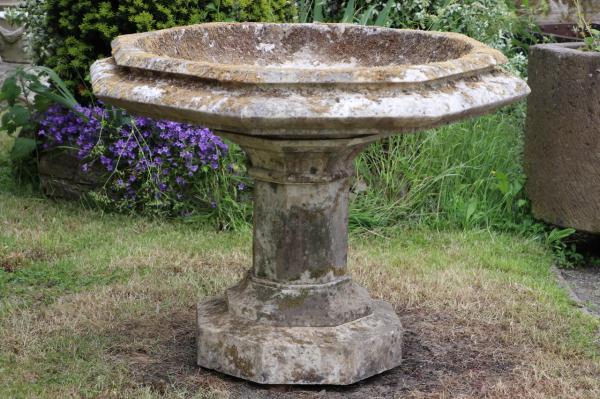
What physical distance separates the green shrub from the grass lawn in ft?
2.84

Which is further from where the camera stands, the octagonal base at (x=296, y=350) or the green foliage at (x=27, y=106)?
the green foliage at (x=27, y=106)

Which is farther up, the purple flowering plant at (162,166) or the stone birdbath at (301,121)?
the stone birdbath at (301,121)

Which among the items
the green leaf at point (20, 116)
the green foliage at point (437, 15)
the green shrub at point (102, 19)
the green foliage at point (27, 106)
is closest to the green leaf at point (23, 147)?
the green foliage at point (27, 106)

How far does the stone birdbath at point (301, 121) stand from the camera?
2.89m

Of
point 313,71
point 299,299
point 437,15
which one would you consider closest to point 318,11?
point 437,15

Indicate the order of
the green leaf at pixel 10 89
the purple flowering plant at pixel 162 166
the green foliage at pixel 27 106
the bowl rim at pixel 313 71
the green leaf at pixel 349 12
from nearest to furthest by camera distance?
the bowl rim at pixel 313 71, the purple flowering plant at pixel 162 166, the green foliage at pixel 27 106, the green leaf at pixel 10 89, the green leaf at pixel 349 12

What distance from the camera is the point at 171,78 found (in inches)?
123

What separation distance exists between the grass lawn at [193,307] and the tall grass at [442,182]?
0.16 m

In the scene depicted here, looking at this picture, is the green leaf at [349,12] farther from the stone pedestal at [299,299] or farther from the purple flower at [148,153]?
the stone pedestal at [299,299]

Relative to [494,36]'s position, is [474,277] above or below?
below

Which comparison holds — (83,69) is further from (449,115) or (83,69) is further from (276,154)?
(449,115)

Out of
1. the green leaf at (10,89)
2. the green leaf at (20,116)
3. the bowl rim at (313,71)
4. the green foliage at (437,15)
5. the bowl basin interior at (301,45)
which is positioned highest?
the bowl rim at (313,71)

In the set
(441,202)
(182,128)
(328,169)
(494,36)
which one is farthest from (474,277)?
(494,36)

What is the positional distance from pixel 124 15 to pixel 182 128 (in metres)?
0.70
